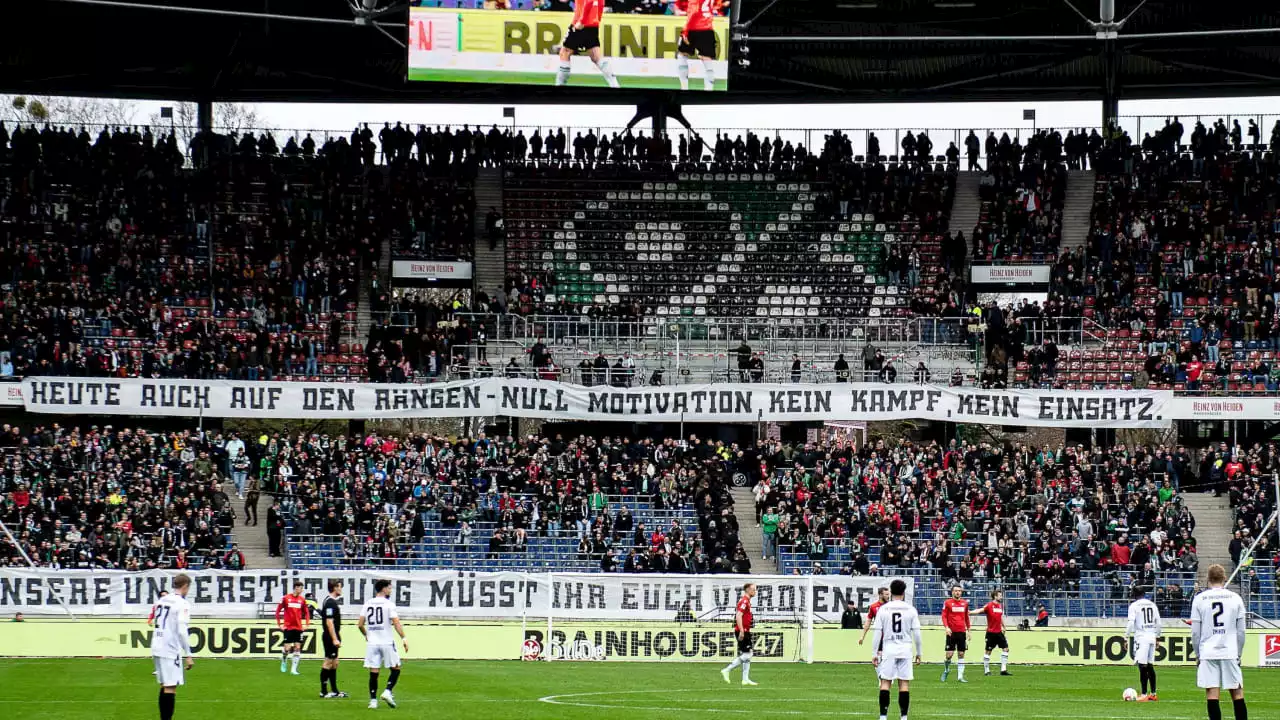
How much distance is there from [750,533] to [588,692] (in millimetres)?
17197

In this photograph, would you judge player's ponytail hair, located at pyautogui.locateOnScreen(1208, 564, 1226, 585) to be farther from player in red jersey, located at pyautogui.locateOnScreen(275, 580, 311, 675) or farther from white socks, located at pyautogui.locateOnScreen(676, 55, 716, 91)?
white socks, located at pyautogui.locateOnScreen(676, 55, 716, 91)

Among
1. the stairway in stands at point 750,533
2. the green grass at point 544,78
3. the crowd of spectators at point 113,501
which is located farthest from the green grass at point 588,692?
the green grass at point 544,78

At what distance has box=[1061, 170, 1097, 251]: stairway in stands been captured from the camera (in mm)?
54500

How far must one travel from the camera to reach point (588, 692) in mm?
25688

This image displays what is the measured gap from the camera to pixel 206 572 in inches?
1361

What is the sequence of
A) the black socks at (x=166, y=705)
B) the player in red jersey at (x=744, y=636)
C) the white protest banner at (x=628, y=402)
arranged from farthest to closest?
the white protest banner at (x=628, y=402) → the player in red jersey at (x=744, y=636) → the black socks at (x=166, y=705)

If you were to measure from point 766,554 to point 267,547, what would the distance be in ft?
39.5

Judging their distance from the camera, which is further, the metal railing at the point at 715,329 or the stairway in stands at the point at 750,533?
the metal railing at the point at 715,329

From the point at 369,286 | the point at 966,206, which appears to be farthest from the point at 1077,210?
the point at 369,286

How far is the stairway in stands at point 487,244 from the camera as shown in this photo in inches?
2108

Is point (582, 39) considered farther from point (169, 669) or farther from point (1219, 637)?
point (1219, 637)

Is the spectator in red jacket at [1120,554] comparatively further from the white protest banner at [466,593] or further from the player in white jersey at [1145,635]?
the player in white jersey at [1145,635]

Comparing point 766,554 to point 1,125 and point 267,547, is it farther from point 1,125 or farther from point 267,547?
point 1,125

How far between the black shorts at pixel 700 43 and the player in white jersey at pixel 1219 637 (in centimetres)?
2472
